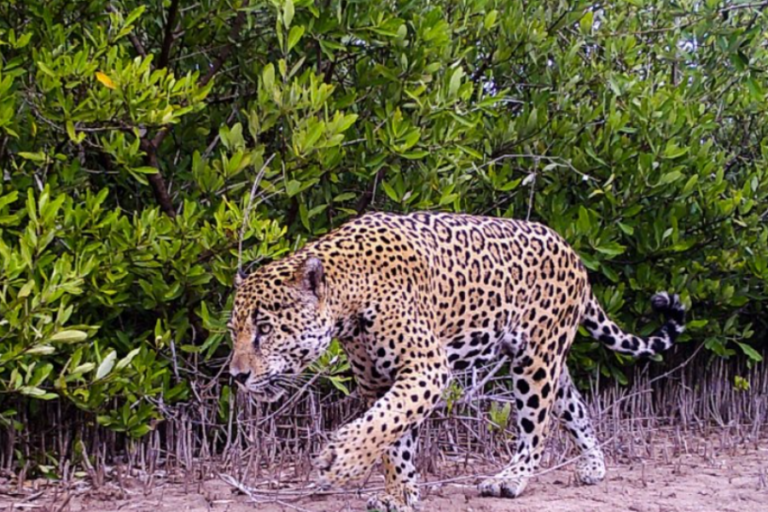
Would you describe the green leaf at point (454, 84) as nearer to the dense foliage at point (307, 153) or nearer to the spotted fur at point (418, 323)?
the dense foliage at point (307, 153)

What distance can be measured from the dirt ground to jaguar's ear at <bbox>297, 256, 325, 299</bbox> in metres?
1.15

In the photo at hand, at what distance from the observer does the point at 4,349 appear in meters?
5.68

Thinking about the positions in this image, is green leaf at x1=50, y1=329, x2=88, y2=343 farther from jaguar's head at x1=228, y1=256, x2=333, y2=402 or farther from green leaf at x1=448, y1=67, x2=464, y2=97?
green leaf at x1=448, y1=67, x2=464, y2=97

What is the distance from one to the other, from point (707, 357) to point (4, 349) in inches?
251

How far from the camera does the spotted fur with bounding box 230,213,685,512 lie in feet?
16.4

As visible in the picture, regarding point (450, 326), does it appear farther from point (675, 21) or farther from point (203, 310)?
point (675, 21)

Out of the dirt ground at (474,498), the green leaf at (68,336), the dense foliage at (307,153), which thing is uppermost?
the dense foliage at (307,153)

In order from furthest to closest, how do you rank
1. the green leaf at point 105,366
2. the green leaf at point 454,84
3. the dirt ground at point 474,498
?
the green leaf at point 454,84 → the green leaf at point 105,366 → the dirt ground at point 474,498

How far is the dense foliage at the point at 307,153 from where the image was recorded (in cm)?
614

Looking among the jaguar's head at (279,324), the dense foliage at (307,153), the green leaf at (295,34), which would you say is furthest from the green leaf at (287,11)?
the jaguar's head at (279,324)

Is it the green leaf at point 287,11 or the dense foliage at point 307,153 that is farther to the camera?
the dense foliage at point 307,153

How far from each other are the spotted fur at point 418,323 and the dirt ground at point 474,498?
21 centimetres

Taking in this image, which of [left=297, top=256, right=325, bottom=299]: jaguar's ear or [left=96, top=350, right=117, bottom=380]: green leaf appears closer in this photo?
[left=297, top=256, right=325, bottom=299]: jaguar's ear

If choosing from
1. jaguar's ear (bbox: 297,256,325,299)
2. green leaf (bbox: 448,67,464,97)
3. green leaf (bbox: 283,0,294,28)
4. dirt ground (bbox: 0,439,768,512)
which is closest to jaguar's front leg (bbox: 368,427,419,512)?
dirt ground (bbox: 0,439,768,512)
